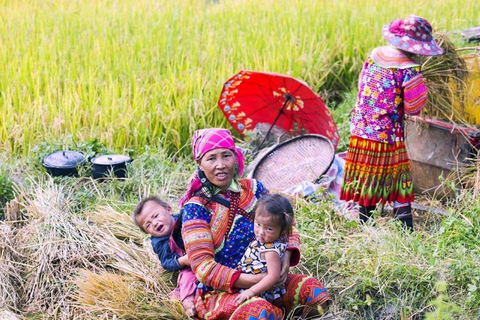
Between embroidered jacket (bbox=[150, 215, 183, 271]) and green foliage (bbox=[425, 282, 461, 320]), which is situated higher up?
green foliage (bbox=[425, 282, 461, 320])

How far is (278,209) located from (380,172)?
4.61ft

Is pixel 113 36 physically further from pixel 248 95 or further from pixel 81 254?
pixel 81 254

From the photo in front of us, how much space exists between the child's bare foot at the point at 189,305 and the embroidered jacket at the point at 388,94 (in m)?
1.46

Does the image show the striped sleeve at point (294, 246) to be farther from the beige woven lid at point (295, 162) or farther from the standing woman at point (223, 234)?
the beige woven lid at point (295, 162)

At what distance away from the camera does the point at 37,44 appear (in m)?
7.07

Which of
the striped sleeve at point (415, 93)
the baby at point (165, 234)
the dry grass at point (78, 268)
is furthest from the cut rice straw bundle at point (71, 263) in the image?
the striped sleeve at point (415, 93)

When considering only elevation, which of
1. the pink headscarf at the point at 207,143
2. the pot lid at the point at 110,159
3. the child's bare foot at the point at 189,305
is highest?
the pink headscarf at the point at 207,143

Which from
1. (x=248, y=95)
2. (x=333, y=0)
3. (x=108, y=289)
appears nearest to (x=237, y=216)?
(x=108, y=289)

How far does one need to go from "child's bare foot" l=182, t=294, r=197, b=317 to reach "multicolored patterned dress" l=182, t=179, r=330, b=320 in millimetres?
31

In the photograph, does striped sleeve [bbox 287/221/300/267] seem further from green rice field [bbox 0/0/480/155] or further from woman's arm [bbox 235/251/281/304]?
green rice field [bbox 0/0/480/155]

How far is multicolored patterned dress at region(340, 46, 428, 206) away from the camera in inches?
159

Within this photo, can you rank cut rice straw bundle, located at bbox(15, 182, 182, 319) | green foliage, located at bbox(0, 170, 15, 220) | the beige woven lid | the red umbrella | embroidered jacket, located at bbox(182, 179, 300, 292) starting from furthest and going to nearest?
the red umbrella < the beige woven lid < green foliage, located at bbox(0, 170, 15, 220) < cut rice straw bundle, located at bbox(15, 182, 182, 319) < embroidered jacket, located at bbox(182, 179, 300, 292)

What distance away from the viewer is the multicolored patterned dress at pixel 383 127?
404 centimetres

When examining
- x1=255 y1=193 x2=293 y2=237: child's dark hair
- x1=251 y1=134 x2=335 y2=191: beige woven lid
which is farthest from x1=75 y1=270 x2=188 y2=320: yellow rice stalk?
x1=251 y1=134 x2=335 y2=191: beige woven lid
